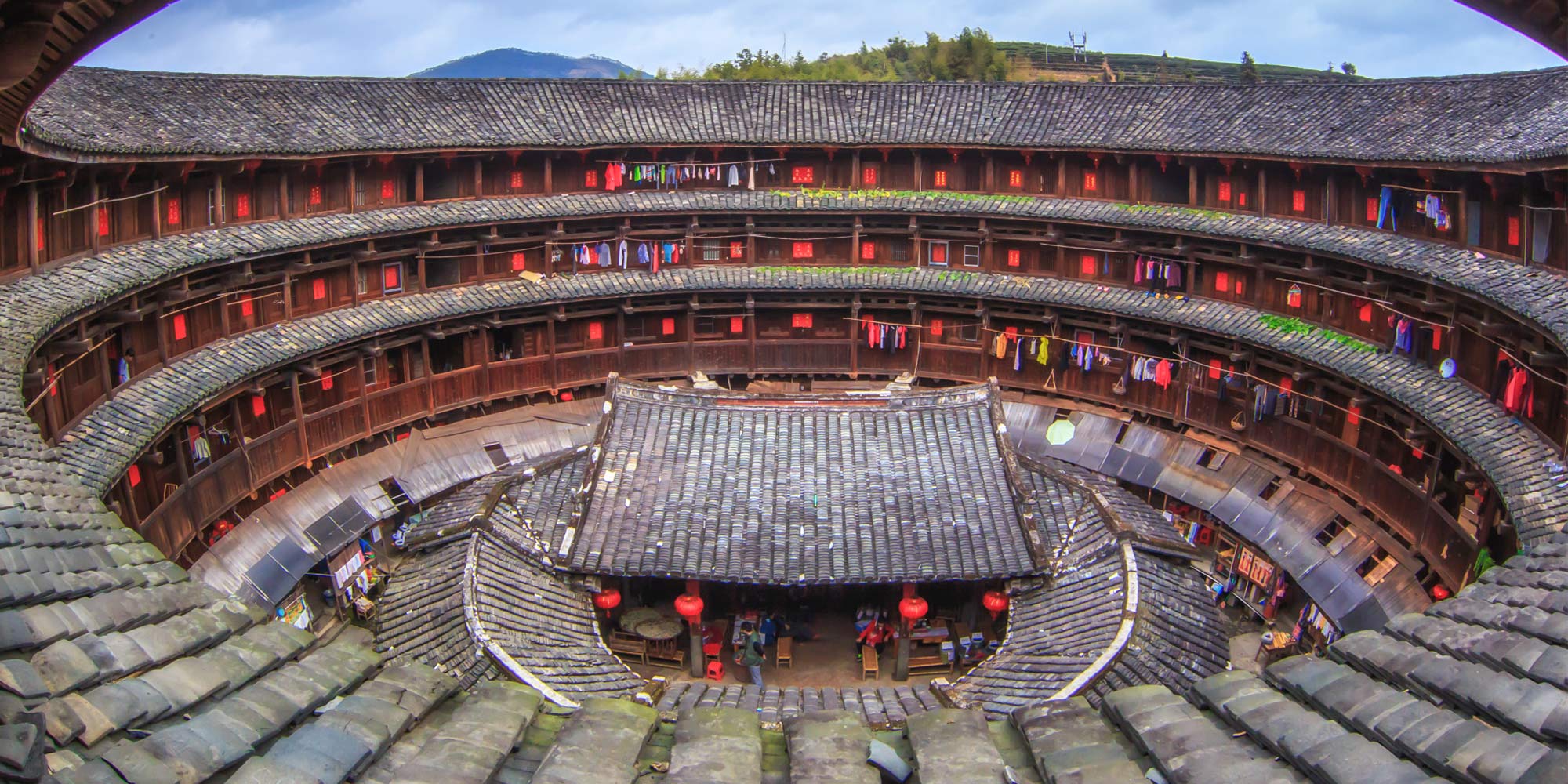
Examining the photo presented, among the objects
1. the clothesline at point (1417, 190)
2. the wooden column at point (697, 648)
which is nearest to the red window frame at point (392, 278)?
the wooden column at point (697, 648)

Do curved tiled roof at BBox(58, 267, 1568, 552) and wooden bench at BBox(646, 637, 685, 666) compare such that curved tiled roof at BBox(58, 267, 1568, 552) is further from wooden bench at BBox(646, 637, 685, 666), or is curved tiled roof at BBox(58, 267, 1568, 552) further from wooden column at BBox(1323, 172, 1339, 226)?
wooden bench at BBox(646, 637, 685, 666)

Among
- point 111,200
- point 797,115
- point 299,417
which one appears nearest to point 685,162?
point 797,115

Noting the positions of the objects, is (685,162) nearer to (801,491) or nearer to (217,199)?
(217,199)

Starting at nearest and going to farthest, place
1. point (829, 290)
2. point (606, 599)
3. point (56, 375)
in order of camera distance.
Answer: point (56, 375) → point (606, 599) → point (829, 290)

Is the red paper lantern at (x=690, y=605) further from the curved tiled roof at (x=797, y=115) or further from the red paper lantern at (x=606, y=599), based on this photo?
the curved tiled roof at (x=797, y=115)

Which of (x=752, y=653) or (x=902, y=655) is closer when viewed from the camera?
(x=752, y=653)

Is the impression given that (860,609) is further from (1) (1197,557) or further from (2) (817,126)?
(2) (817,126)

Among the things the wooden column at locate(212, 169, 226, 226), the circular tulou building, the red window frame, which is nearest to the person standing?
the circular tulou building
